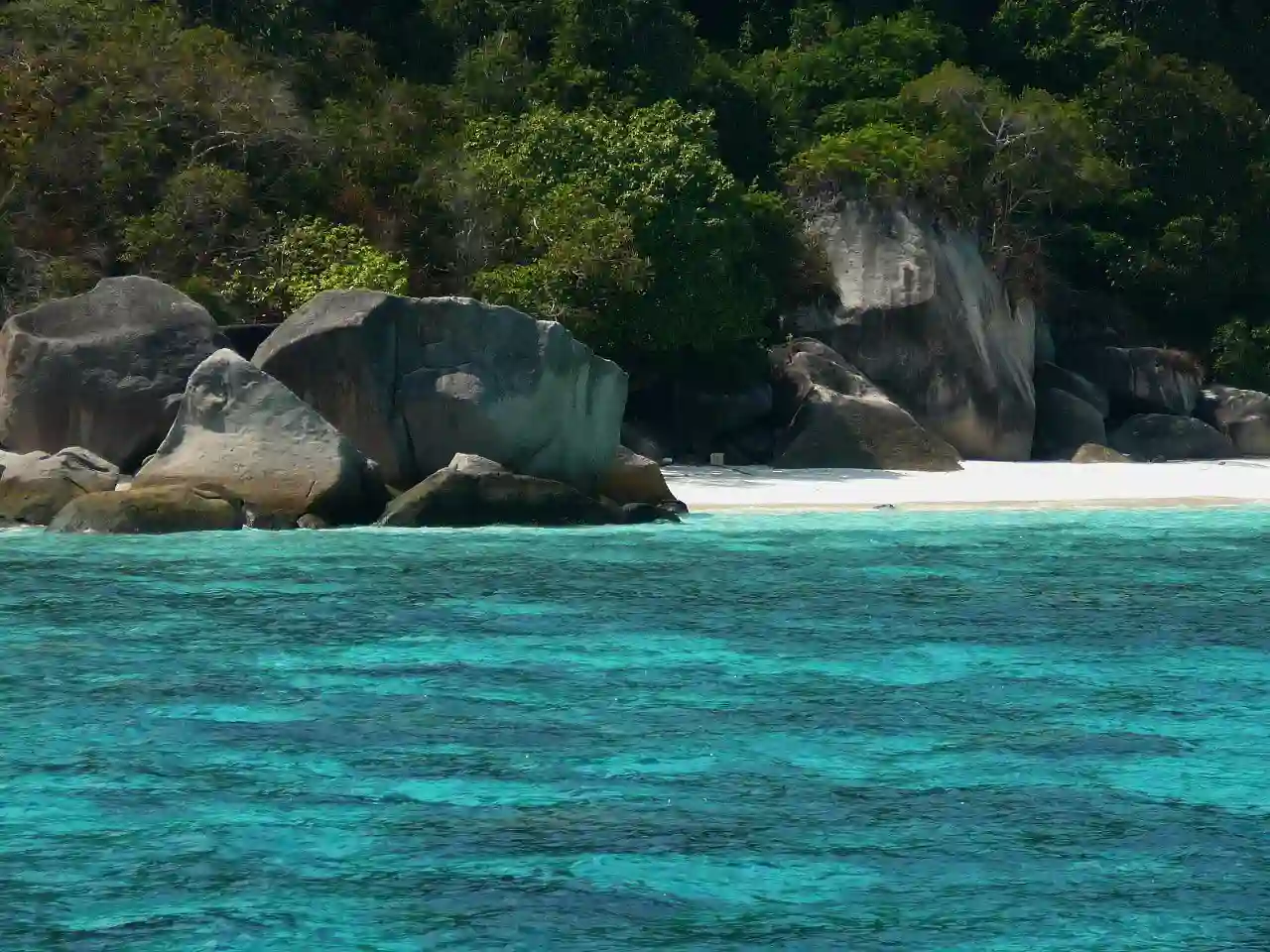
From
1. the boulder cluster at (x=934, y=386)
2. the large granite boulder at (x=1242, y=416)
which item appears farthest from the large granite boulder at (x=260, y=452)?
the large granite boulder at (x=1242, y=416)

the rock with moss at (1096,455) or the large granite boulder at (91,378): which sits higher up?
the large granite boulder at (91,378)

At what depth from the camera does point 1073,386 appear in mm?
36375

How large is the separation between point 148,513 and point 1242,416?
23.6 m

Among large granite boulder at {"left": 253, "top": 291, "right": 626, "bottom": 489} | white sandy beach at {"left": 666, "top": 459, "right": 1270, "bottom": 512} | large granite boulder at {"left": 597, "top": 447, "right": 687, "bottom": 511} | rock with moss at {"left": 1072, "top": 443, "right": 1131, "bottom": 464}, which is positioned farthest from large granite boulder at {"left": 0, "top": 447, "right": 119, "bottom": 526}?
rock with moss at {"left": 1072, "top": 443, "right": 1131, "bottom": 464}

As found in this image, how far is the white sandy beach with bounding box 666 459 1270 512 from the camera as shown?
24453 millimetres

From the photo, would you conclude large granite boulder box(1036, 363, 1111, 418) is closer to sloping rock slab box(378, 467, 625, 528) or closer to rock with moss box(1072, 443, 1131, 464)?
rock with moss box(1072, 443, 1131, 464)

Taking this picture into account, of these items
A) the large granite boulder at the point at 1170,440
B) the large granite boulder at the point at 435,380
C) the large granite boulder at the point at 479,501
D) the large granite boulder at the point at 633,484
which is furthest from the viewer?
the large granite boulder at the point at 1170,440

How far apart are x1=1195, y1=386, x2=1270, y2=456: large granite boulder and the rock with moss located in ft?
12.7

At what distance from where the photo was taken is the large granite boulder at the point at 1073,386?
3628 centimetres

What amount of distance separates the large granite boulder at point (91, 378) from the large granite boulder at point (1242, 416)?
69.7 feet

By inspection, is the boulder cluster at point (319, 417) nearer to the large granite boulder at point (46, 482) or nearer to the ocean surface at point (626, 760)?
the large granite boulder at point (46, 482)

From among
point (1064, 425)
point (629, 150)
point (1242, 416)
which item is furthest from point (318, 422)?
point (1242, 416)

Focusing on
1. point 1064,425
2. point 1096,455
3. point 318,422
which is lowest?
point 1096,455

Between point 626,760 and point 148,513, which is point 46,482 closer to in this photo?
point 148,513
